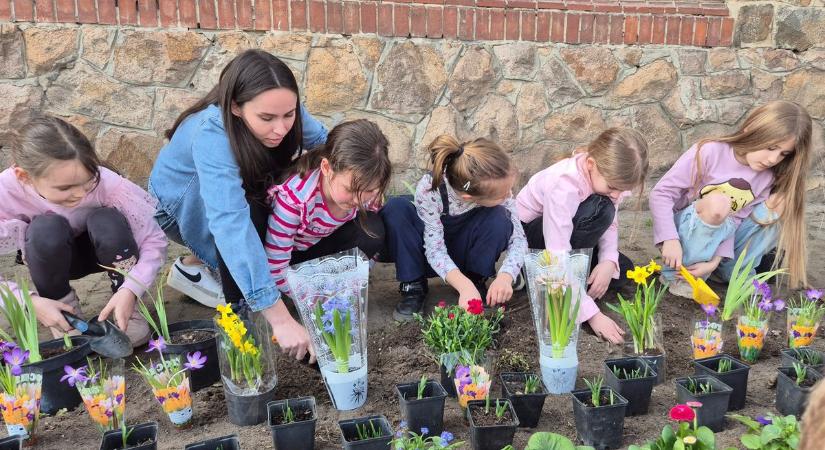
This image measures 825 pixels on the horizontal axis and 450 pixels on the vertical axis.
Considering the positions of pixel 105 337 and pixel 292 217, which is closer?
pixel 105 337

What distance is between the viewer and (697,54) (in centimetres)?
430

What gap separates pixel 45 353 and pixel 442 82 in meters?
2.71

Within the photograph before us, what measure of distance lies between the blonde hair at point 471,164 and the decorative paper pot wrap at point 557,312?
41 cm

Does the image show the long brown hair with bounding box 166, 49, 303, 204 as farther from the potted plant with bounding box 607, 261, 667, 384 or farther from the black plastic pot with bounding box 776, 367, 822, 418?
the black plastic pot with bounding box 776, 367, 822, 418

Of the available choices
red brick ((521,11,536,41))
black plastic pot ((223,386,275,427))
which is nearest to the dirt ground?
black plastic pot ((223,386,275,427))

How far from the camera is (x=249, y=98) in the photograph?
2.32 metres

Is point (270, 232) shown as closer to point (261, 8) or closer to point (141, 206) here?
point (141, 206)

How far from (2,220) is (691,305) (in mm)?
2977

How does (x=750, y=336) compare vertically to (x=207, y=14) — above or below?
below

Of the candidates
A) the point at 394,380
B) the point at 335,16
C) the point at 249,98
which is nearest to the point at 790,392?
the point at 394,380

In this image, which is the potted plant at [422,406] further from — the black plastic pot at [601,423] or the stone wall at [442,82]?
the stone wall at [442,82]

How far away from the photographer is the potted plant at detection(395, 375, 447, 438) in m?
1.98

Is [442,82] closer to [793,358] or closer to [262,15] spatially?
[262,15]

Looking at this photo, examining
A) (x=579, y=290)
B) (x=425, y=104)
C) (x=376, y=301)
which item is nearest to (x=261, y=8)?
(x=425, y=104)
